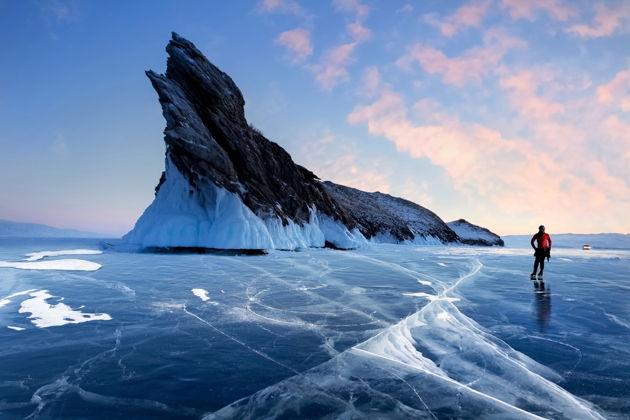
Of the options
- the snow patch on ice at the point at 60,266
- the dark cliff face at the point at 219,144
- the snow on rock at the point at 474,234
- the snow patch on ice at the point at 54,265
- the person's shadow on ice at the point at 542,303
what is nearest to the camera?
the person's shadow on ice at the point at 542,303

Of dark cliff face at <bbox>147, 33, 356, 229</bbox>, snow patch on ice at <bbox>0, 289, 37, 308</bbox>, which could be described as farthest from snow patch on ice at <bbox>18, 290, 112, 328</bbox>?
dark cliff face at <bbox>147, 33, 356, 229</bbox>

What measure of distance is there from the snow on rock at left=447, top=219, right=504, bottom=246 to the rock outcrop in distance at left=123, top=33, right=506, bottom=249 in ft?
281

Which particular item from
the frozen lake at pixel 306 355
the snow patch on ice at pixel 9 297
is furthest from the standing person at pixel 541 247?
the snow patch on ice at pixel 9 297

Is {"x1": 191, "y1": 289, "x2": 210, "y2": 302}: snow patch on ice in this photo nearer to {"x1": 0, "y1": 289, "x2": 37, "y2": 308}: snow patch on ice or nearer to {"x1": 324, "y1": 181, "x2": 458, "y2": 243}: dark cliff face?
{"x1": 0, "y1": 289, "x2": 37, "y2": 308}: snow patch on ice

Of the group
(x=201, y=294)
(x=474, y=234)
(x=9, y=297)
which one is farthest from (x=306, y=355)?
(x=474, y=234)

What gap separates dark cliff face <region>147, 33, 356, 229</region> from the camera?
2623 centimetres

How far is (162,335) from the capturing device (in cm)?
538

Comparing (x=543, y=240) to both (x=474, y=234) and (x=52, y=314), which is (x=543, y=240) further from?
(x=474, y=234)

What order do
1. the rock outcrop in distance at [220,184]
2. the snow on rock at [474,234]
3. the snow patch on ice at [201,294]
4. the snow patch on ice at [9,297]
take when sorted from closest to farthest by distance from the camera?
1. the snow patch on ice at [9,297]
2. the snow patch on ice at [201,294]
3. the rock outcrop in distance at [220,184]
4. the snow on rock at [474,234]

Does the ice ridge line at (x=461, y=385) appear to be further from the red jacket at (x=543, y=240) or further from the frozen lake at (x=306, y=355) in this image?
the red jacket at (x=543, y=240)

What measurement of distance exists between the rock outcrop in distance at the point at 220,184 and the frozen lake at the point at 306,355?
51.0ft

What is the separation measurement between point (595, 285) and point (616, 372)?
33.0 ft

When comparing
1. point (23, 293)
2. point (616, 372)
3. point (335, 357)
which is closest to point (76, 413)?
point (335, 357)

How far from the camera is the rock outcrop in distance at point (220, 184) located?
24766 mm
